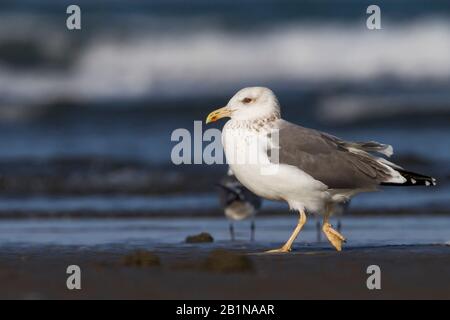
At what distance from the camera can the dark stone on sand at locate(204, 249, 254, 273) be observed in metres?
6.20

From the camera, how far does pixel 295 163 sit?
7211 mm

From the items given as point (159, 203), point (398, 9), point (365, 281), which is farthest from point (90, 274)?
point (398, 9)

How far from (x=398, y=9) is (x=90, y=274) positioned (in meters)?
18.3

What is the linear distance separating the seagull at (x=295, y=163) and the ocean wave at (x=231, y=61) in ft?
39.0

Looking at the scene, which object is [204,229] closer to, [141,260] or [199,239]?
[199,239]

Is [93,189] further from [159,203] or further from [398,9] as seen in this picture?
[398,9]

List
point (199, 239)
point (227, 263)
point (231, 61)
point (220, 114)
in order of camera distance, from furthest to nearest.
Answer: point (231, 61) → point (199, 239) → point (220, 114) → point (227, 263)

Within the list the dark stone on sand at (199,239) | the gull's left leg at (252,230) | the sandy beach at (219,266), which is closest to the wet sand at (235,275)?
the sandy beach at (219,266)

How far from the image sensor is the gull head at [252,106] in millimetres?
7465

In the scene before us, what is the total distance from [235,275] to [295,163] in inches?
53.5

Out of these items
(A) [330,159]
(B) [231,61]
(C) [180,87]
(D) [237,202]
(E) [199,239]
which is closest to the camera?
(A) [330,159]

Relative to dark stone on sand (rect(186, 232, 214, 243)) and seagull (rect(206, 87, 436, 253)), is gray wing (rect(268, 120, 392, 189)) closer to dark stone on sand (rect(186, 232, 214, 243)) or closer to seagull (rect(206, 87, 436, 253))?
seagull (rect(206, 87, 436, 253))

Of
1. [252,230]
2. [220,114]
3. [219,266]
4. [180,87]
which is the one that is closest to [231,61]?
[180,87]

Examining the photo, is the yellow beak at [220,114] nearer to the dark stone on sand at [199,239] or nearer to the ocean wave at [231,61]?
the dark stone on sand at [199,239]
